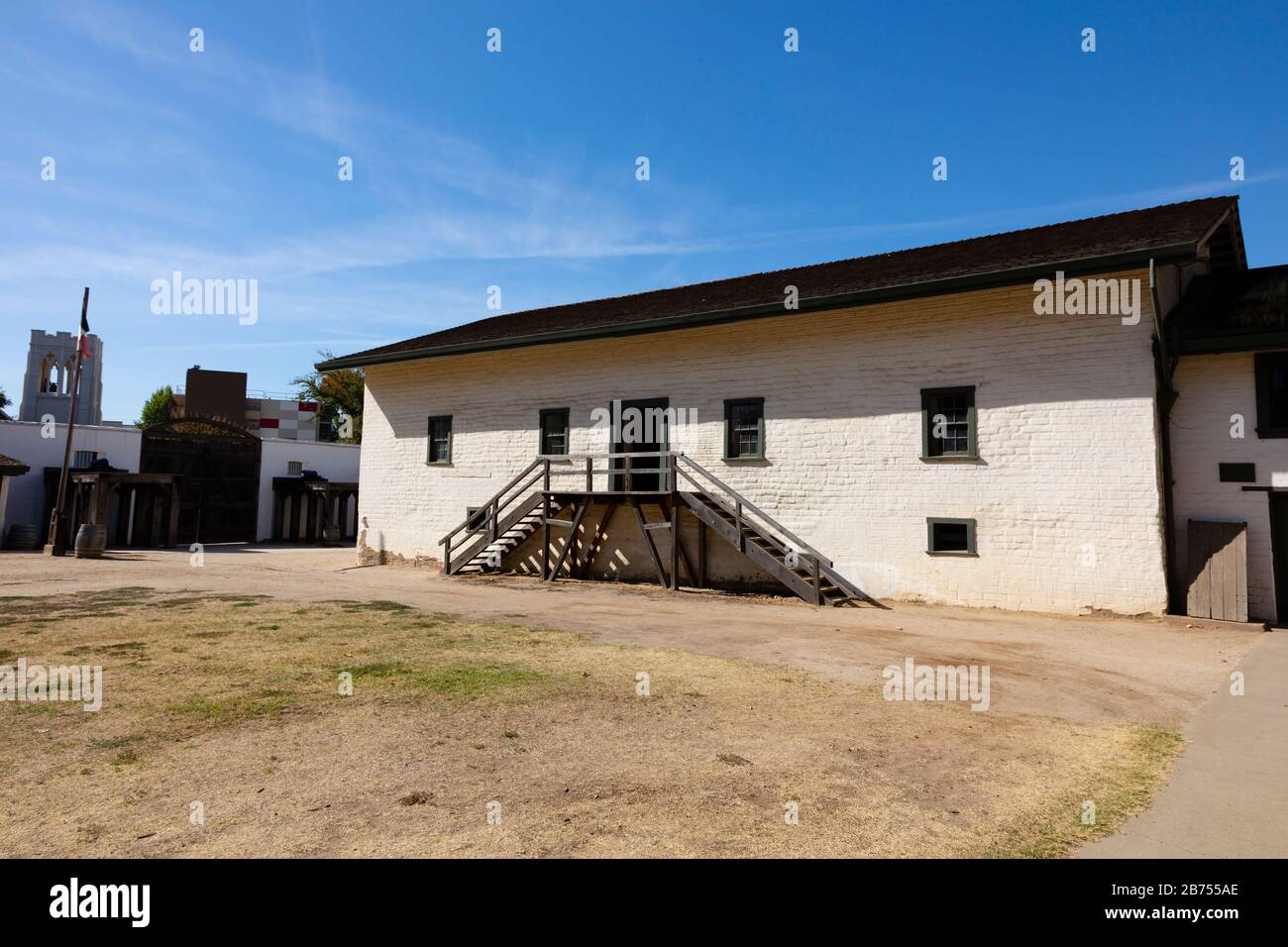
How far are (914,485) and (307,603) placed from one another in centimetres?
1138

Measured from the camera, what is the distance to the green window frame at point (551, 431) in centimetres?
1859

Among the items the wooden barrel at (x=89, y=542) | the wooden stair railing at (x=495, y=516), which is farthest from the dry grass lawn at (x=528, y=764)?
the wooden barrel at (x=89, y=542)

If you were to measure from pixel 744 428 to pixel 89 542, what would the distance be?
20.3m

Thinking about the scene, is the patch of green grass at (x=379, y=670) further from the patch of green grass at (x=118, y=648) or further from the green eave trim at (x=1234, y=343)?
the green eave trim at (x=1234, y=343)

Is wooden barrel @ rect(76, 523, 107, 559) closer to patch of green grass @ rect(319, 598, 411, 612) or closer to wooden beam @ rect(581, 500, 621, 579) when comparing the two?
patch of green grass @ rect(319, 598, 411, 612)

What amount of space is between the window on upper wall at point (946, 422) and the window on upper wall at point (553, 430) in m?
8.85

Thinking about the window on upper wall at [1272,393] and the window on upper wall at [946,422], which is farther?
the window on upper wall at [946,422]

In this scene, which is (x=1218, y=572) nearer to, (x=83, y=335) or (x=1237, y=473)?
(x=1237, y=473)

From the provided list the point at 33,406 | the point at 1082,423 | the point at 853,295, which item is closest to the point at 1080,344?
the point at 1082,423

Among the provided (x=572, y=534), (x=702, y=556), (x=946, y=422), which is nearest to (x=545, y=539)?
(x=572, y=534)

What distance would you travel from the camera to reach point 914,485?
13898 mm

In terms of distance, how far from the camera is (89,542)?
71.7 ft

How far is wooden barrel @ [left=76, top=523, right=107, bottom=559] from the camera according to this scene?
21.8 m
